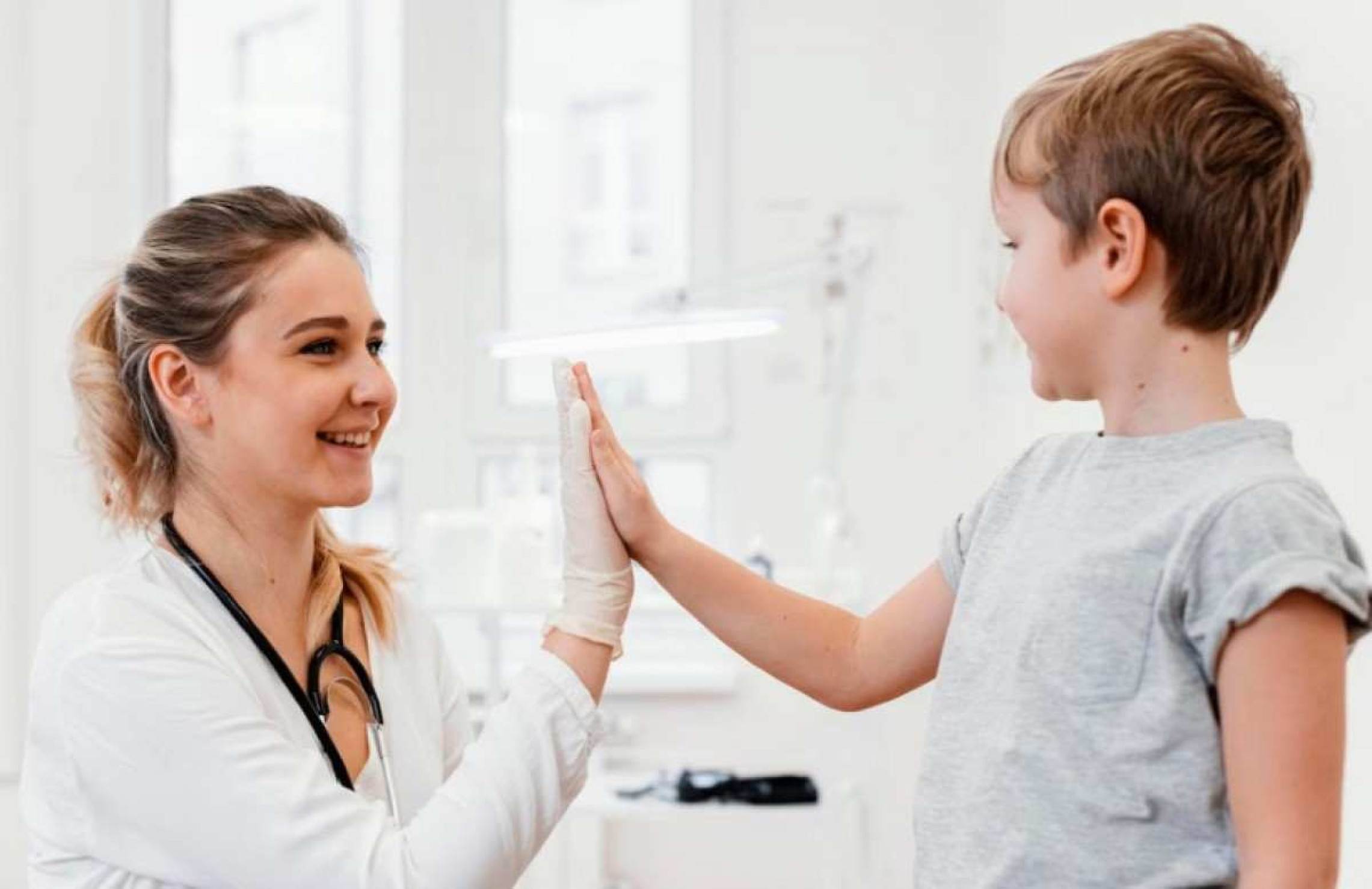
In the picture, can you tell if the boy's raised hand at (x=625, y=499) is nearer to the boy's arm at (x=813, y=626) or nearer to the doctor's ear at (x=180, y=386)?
the boy's arm at (x=813, y=626)

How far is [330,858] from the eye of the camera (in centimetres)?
123

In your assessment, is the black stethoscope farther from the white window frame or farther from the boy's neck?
the white window frame

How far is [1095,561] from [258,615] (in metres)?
0.79

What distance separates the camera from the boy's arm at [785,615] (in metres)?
1.19

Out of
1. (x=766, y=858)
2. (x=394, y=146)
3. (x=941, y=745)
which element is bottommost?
(x=766, y=858)

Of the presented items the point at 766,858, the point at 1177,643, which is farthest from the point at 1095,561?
the point at 766,858

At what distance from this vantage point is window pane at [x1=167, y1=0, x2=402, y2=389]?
381cm

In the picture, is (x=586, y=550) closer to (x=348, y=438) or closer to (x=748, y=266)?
(x=348, y=438)

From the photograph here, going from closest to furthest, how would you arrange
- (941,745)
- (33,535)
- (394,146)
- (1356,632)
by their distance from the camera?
(1356,632) → (941,745) → (33,535) → (394,146)

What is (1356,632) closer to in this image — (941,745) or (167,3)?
(941,745)

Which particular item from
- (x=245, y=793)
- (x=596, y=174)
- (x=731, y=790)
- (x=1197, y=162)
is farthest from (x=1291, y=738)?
(x=596, y=174)

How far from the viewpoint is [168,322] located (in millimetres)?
1395

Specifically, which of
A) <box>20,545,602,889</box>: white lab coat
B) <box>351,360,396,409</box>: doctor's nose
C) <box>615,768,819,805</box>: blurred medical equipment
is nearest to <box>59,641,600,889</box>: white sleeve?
<box>20,545,602,889</box>: white lab coat

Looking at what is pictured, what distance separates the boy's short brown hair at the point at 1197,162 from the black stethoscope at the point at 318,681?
77cm
